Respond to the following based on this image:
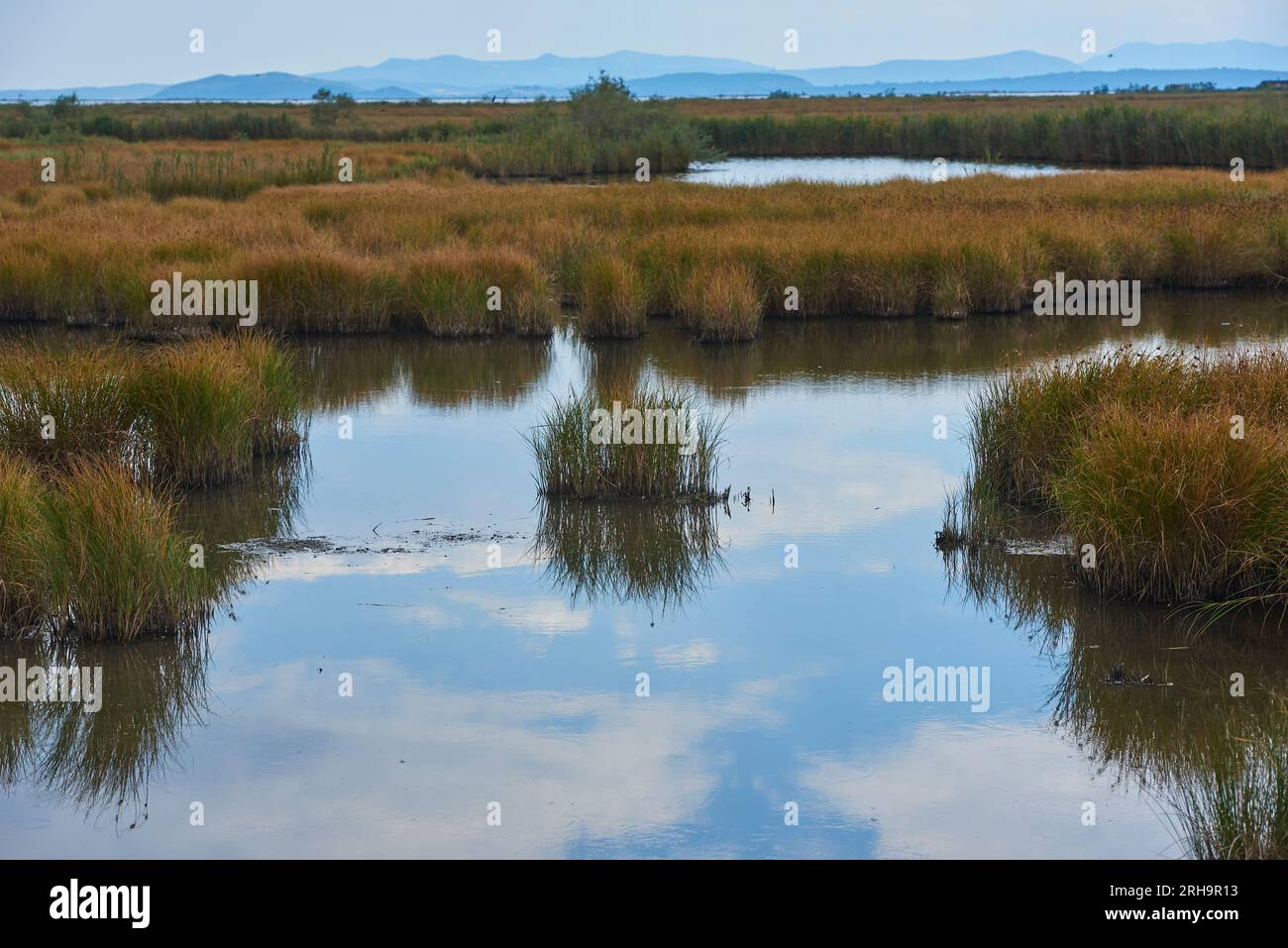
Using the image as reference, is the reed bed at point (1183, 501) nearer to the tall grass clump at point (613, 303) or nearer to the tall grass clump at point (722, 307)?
the tall grass clump at point (722, 307)

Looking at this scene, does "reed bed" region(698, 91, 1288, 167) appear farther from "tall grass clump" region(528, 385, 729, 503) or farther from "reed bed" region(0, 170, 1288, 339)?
"tall grass clump" region(528, 385, 729, 503)

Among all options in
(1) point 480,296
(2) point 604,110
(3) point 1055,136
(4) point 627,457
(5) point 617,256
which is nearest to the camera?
(4) point 627,457

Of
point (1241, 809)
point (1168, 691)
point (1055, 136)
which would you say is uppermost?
point (1055, 136)

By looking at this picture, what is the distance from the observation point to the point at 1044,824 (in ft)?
16.5

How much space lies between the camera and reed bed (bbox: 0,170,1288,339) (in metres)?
16.3

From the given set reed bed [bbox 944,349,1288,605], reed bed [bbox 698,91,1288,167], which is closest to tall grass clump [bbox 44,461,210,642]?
reed bed [bbox 944,349,1288,605]

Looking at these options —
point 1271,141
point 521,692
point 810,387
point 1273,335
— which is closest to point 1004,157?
point 1271,141

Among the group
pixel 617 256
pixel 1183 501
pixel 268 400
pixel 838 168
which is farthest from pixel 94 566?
pixel 838 168

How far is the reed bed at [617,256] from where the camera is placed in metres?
16.3

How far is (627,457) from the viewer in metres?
9.33

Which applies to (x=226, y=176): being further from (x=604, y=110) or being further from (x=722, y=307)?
(x=604, y=110)

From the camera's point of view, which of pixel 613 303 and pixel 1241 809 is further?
pixel 613 303

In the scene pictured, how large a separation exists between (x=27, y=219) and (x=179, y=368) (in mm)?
12843

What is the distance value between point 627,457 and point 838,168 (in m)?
33.2
